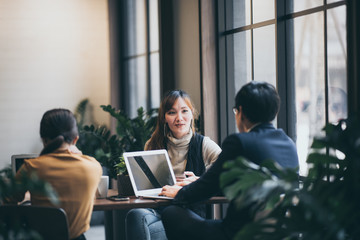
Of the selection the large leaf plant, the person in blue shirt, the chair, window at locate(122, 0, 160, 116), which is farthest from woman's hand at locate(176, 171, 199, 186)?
window at locate(122, 0, 160, 116)

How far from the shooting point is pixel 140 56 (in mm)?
6168

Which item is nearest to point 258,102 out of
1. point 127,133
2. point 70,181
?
point 70,181

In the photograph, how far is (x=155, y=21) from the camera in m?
5.75

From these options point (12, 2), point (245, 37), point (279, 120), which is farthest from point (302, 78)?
point (12, 2)

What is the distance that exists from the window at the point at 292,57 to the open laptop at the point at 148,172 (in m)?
0.93

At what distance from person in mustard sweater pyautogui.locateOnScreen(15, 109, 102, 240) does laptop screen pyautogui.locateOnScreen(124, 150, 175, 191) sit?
52 cm

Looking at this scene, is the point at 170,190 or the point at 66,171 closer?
the point at 66,171

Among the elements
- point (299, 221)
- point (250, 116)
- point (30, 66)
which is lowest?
point (299, 221)

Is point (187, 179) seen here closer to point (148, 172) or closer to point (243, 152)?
point (148, 172)

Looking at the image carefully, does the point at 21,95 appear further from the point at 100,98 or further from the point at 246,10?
the point at 246,10

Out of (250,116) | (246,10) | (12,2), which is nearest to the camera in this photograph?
(250,116)

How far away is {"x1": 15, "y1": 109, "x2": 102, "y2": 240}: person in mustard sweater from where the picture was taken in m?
2.32

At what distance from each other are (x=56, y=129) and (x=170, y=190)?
764 mm

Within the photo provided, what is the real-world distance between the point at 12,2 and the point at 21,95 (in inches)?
44.7
